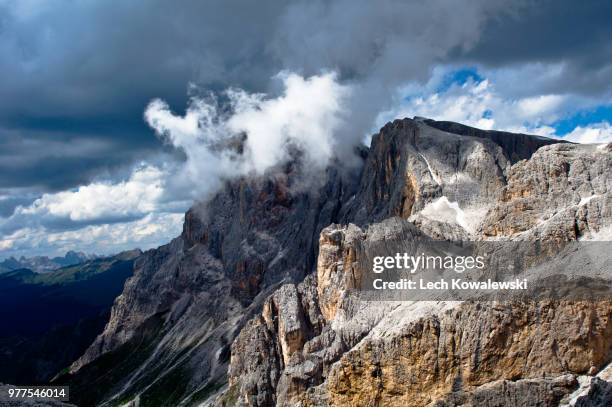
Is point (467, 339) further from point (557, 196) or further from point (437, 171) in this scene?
point (437, 171)

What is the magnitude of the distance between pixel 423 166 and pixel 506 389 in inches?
4050

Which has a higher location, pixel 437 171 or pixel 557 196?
pixel 437 171

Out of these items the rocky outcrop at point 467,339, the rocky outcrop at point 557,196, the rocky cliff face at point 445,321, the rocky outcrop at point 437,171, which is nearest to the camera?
the rocky outcrop at point 467,339

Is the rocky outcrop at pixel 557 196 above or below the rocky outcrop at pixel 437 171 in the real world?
below

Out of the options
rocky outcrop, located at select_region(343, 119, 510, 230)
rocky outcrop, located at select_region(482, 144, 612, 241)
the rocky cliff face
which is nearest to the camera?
the rocky cliff face

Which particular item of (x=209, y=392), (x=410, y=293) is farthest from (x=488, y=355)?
(x=209, y=392)

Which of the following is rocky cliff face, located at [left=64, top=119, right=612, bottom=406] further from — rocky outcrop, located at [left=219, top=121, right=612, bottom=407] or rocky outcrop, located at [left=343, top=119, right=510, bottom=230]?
rocky outcrop, located at [left=343, top=119, right=510, bottom=230]

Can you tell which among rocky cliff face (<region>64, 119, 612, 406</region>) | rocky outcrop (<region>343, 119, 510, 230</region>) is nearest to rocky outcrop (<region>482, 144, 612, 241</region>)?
rocky cliff face (<region>64, 119, 612, 406</region>)

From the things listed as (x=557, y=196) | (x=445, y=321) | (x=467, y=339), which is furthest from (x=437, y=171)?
(x=467, y=339)

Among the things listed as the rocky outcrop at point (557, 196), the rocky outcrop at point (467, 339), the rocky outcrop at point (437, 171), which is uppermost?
the rocky outcrop at point (437, 171)

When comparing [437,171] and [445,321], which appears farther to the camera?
[437,171]

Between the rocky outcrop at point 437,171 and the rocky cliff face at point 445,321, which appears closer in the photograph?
the rocky cliff face at point 445,321

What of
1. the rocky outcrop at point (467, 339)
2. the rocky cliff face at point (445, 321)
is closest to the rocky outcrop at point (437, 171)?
the rocky cliff face at point (445, 321)

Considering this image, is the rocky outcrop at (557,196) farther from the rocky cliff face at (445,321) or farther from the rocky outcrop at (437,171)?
the rocky outcrop at (437,171)
